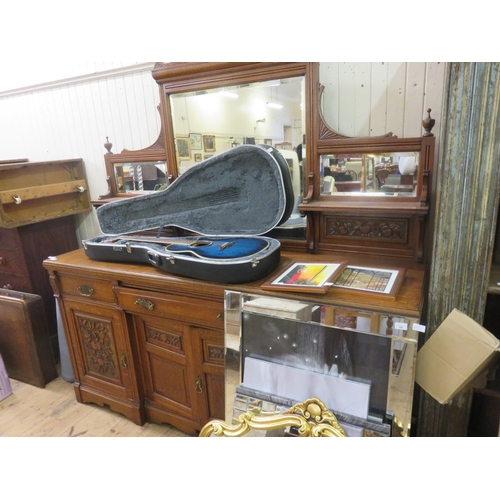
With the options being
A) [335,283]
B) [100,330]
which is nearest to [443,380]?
[335,283]

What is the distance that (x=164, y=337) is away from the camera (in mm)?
1525

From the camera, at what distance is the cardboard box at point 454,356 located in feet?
3.13

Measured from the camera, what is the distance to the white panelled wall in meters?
1.36

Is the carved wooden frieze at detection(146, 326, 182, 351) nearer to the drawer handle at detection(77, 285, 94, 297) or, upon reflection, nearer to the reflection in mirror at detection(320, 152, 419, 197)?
the drawer handle at detection(77, 285, 94, 297)

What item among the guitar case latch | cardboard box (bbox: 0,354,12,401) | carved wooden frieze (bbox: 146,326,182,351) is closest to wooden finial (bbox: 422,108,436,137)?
the guitar case latch

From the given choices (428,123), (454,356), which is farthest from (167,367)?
(428,123)

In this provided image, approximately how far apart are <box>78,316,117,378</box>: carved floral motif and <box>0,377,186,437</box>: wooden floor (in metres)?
0.25

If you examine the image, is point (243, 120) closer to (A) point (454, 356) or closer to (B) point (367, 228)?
(B) point (367, 228)

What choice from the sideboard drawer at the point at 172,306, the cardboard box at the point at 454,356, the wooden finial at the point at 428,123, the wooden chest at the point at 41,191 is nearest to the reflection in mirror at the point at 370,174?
the wooden finial at the point at 428,123

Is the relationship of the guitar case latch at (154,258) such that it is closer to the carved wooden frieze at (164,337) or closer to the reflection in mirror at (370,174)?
the carved wooden frieze at (164,337)

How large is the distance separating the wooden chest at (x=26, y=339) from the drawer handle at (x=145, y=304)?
89 centimetres

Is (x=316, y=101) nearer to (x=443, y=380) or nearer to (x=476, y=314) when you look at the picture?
(x=476, y=314)

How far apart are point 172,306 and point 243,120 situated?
2.76ft
